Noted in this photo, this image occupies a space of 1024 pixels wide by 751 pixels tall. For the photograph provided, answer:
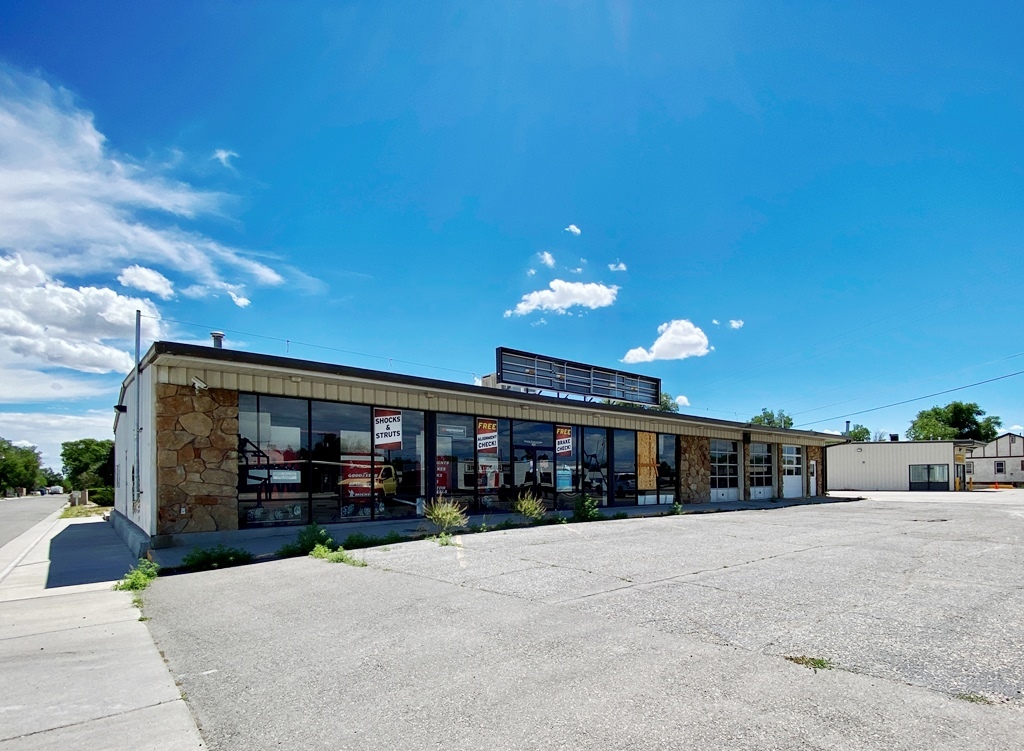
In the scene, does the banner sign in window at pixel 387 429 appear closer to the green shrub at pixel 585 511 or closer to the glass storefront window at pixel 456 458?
the glass storefront window at pixel 456 458

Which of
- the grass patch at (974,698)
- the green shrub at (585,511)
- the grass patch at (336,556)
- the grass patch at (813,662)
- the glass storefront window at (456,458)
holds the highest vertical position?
the glass storefront window at (456,458)

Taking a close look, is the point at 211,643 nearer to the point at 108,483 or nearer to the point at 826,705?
the point at 826,705

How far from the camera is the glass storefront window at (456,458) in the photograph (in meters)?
16.5

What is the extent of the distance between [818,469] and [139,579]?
35343 mm

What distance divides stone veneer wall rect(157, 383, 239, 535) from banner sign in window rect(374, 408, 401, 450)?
332 centimetres

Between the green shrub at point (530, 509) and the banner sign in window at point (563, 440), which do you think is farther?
the banner sign in window at point (563, 440)

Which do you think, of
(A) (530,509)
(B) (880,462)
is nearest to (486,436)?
(A) (530,509)

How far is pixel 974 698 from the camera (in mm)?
3992

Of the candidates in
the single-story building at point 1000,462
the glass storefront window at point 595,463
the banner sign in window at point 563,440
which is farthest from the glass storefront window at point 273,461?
the single-story building at point 1000,462

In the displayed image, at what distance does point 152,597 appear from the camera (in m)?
7.84

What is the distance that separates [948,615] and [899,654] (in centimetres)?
185

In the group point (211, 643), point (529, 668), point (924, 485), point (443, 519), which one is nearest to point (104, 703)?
point (211, 643)

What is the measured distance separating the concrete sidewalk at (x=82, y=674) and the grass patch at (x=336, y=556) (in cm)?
287

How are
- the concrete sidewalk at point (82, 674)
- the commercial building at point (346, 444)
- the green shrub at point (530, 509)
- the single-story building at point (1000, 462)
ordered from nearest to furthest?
the concrete sidewalk at point (82, 674)
the commercial building at point (346, 444)
the green shrub at point (530, 509)
the single-story building at point (1000, 462)
